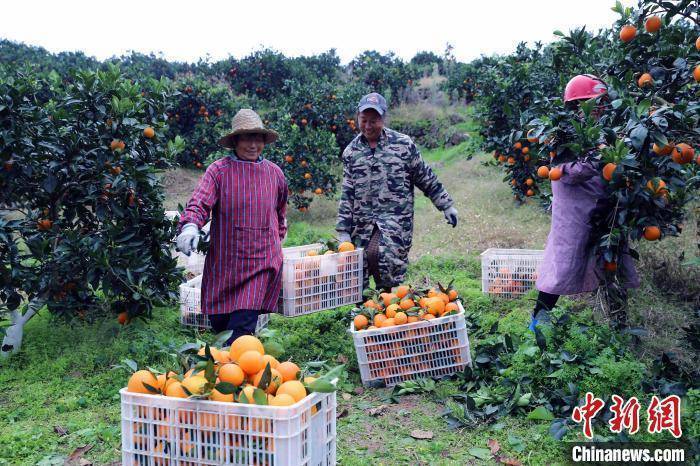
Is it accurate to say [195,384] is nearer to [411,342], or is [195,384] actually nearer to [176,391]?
[176,391]

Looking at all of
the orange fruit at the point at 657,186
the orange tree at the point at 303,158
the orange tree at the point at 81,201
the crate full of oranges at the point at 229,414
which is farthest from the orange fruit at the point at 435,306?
the orange tree at the point at 303,158

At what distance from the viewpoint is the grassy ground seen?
3.26 meters

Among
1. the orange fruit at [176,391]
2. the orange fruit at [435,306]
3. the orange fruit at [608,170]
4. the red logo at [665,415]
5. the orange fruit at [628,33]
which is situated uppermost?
the orange fruit at [628,33]

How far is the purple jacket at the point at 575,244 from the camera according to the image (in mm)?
4059

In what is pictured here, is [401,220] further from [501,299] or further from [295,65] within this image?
[295,65]

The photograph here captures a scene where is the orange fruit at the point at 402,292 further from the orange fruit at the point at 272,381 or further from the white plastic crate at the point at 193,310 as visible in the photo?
the orange fruit at the point at 272,381

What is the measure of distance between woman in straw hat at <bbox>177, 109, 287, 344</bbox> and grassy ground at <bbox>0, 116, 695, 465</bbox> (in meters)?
0.48

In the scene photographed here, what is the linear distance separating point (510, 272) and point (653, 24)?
3016mm

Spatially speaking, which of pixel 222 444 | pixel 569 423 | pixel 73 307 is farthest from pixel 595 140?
pixel 73 307

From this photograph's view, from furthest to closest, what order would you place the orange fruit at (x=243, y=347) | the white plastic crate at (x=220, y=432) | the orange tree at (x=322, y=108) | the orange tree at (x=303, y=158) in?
1. the orange tree at (x=322, y=108)
2. the orange tree at (x=303, y=158)
3. the orange fruit at (x=243, y=347)
4. the white plastic crate at (x=220, y=432)

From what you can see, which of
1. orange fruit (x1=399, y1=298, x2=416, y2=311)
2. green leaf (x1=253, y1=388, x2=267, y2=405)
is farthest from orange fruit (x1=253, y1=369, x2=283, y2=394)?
orange fruit (x1=399, y1=298, x2=416, y2=311)

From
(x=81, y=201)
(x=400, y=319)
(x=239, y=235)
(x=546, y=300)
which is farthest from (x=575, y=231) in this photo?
(x=81, y=201)

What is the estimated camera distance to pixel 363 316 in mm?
4113

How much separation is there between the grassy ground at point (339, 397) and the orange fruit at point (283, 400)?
3.41 feet
